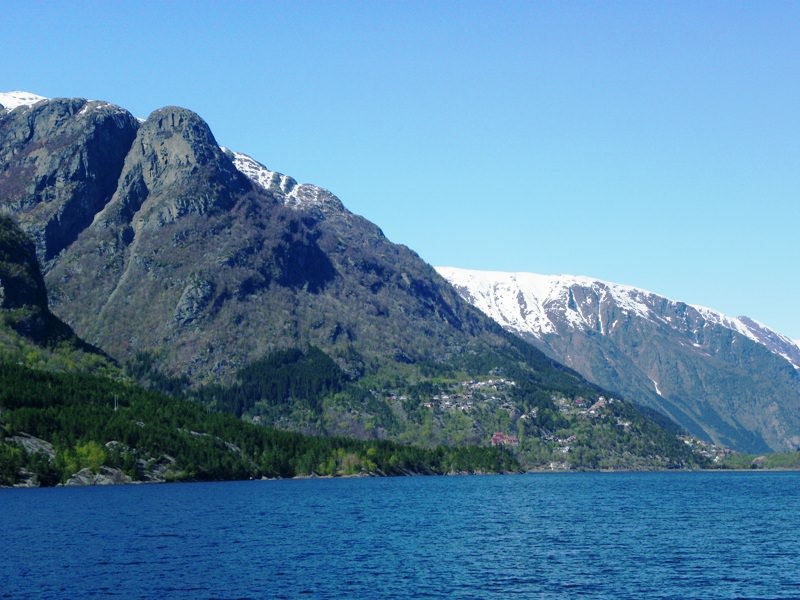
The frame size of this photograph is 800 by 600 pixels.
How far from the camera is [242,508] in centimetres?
19000

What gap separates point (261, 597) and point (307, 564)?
21386 millimetres

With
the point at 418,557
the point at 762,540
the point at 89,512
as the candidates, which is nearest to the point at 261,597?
the point at 418,557

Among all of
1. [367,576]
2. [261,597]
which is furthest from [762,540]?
[261,597]

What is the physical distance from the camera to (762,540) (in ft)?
462

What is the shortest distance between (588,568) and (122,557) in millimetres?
52576

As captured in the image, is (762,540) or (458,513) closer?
(762,540)

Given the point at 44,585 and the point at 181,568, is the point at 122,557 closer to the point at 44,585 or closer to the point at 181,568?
the point at 181,568

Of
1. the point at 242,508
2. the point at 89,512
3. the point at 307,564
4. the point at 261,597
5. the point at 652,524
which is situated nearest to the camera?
the point at 261,597

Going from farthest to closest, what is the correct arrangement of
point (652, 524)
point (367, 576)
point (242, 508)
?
point (242, 508) → point (652, 524) → point (367, 576)

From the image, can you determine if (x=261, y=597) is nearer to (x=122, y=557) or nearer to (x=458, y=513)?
(x=122, y=557)

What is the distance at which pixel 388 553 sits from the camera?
124750 mm

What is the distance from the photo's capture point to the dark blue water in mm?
98562

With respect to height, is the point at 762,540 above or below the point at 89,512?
above

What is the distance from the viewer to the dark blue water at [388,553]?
323 feet
